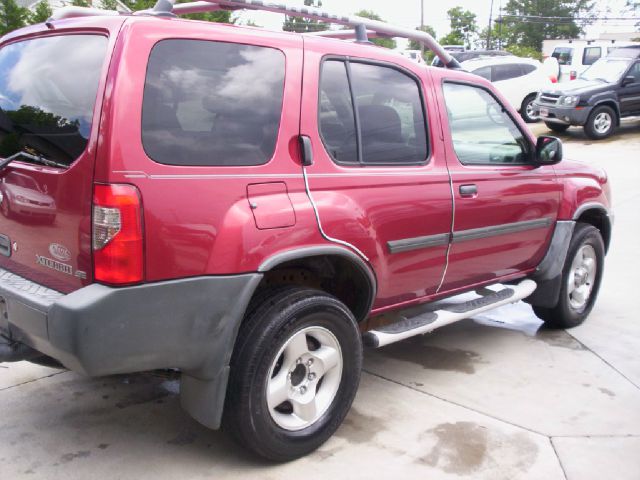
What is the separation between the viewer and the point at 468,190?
3953 millimetres

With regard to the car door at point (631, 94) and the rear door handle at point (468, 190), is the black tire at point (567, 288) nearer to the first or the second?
the rear door handle at point (468, 190)

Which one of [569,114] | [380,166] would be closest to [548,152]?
[380,166]

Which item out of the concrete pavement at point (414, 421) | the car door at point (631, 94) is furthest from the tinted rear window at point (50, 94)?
the car door at point (631, 94)

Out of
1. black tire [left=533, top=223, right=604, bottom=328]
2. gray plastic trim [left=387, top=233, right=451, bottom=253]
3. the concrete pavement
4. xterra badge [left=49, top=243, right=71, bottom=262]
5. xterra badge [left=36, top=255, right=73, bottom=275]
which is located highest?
xterra badge [left=49, top=243, right=71, bottom=262]

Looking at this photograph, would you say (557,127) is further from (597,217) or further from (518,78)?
(597,217)

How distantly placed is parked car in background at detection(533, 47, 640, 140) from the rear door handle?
12.8 meters

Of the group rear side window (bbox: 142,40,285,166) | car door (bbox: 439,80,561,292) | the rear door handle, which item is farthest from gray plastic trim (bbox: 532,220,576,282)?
rear side window (bbox: 142,40,285,166)

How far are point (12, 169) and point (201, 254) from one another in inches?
39.0

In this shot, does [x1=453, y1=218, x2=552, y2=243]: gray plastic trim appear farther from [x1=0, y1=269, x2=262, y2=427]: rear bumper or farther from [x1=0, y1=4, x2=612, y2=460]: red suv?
[x1=0, y1=269, x2=262, y2=427]: rear bumper

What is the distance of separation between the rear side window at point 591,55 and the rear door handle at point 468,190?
2380cm

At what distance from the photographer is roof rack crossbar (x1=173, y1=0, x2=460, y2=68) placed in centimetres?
336

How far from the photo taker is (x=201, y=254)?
107 inches

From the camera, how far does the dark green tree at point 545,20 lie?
74.4 metres

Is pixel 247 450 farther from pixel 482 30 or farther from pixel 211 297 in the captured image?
pixel 482 30
